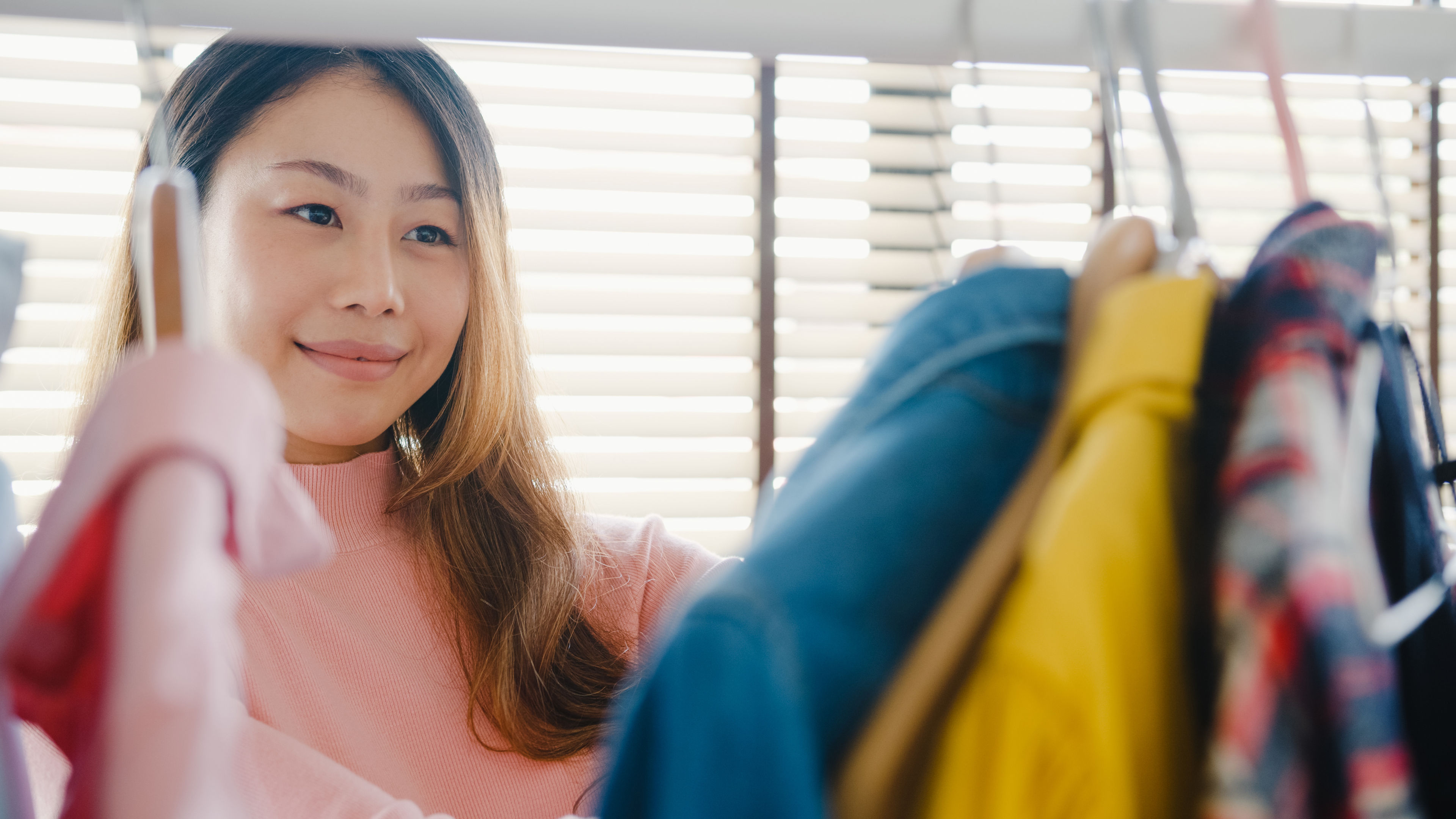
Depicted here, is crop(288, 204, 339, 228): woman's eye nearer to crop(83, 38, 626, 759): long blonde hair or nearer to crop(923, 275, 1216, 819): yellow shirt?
crop(83, 38, 626, 759): long blonde hair

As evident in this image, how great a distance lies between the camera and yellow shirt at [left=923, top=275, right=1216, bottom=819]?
0.26 meters

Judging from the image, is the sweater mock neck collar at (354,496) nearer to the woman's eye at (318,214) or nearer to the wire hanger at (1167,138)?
the woman's eye at (318,214)

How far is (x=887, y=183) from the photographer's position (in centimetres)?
194

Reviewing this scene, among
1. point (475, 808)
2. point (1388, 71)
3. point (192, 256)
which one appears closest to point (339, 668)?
point (475, 808)

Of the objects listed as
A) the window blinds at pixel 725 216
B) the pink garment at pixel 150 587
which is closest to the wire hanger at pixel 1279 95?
the pink garment at pixel 150 587

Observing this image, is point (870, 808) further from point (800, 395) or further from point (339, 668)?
point (800, 395)

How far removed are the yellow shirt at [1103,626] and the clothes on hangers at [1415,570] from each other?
8 centimetres

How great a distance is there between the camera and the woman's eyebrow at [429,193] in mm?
849

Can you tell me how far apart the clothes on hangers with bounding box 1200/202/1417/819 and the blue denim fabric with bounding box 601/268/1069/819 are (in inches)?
2.9

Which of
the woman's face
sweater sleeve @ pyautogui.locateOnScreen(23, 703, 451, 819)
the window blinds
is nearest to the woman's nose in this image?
the woman's face

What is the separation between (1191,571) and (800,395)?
156 cm

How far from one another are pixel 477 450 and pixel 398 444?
0.33 ft

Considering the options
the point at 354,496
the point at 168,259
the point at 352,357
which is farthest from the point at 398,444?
the point at 168,259

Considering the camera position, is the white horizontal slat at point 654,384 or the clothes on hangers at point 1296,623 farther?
the white horizontal slat at point 654,384
